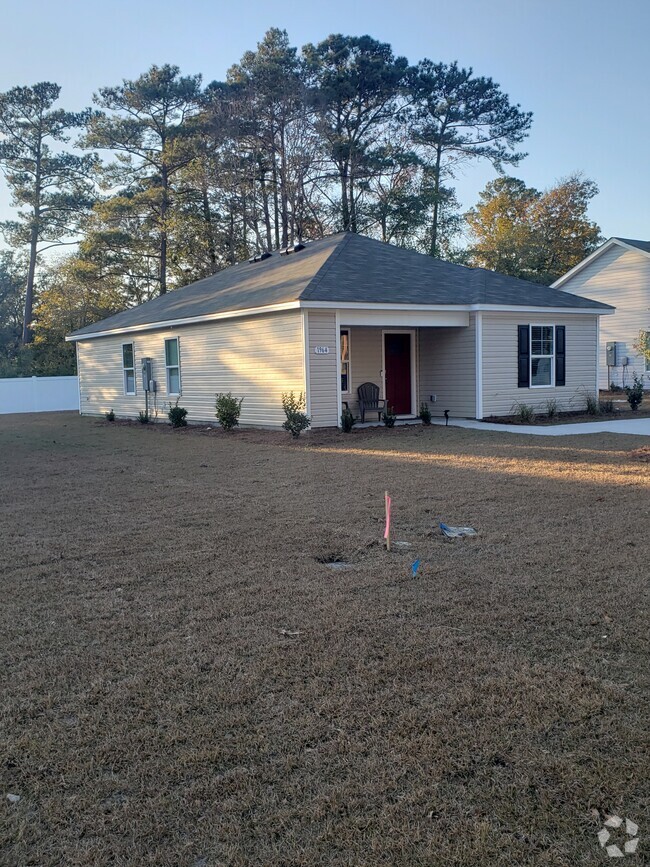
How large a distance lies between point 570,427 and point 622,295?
41.0 feet

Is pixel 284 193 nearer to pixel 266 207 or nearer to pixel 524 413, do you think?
pixel 266 207

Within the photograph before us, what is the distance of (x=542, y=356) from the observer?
16797 millimetres

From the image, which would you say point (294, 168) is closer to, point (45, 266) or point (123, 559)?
point (45, 266)

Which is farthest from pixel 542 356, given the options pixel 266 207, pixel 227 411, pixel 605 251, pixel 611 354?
pixel 266 207

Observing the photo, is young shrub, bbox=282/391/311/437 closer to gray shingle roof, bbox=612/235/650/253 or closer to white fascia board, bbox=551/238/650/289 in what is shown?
white fascia board, bbox=551/238/650/289

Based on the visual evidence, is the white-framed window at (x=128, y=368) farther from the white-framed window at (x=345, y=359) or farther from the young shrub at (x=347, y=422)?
the young shrub at (x=347, y=422)

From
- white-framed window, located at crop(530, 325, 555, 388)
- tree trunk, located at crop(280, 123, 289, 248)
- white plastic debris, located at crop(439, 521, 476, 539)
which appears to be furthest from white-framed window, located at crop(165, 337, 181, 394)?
white plastic debris, located at crop(439, 521, 476, 539)

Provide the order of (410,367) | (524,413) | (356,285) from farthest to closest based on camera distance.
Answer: (410,367), (524,413), (356,285)

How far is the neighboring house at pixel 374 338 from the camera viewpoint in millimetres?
14445

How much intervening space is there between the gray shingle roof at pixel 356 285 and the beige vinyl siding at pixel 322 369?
1.73 feet

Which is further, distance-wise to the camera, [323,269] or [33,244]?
[33,244]

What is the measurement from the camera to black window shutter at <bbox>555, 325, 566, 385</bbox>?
670 inches

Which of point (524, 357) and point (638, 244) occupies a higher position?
point (638, 244)

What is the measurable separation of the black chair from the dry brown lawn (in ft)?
28.3
